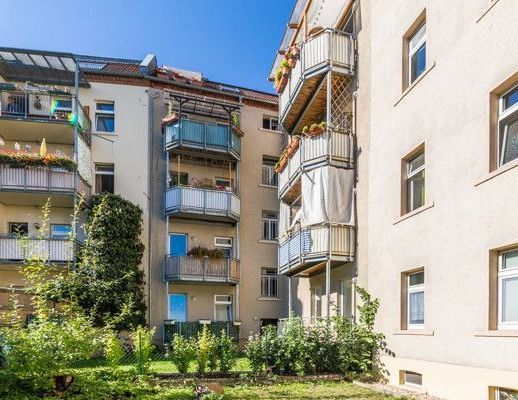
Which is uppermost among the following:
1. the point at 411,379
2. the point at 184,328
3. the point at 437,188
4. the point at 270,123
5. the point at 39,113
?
the point at 270,123

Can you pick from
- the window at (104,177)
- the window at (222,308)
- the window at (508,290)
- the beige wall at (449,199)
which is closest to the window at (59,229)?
the window at (104,177)

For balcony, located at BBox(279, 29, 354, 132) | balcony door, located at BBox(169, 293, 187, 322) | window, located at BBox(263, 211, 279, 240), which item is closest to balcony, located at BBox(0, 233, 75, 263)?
balcony door, located at BBox(169, 293, 187, 322)

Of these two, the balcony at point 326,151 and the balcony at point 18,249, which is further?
the balcony at point 18,249

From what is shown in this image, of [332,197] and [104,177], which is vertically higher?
[104,177]

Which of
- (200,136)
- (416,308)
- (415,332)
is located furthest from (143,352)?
(200,136)

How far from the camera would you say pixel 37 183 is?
2008cm

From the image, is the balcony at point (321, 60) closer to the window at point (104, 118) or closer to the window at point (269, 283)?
the window at point (104, 118)

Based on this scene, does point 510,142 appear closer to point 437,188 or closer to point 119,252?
point 437,188

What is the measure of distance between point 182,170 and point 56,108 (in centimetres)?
653

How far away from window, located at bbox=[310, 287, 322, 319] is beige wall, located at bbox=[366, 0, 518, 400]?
19.7ft

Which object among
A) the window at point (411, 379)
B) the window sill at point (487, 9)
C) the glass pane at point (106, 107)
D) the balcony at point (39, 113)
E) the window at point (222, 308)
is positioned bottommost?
the window at point (222, 308)

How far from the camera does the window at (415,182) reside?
11.1 metres

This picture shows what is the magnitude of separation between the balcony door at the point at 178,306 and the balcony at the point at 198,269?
1.52 m

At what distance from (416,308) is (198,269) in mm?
12849
